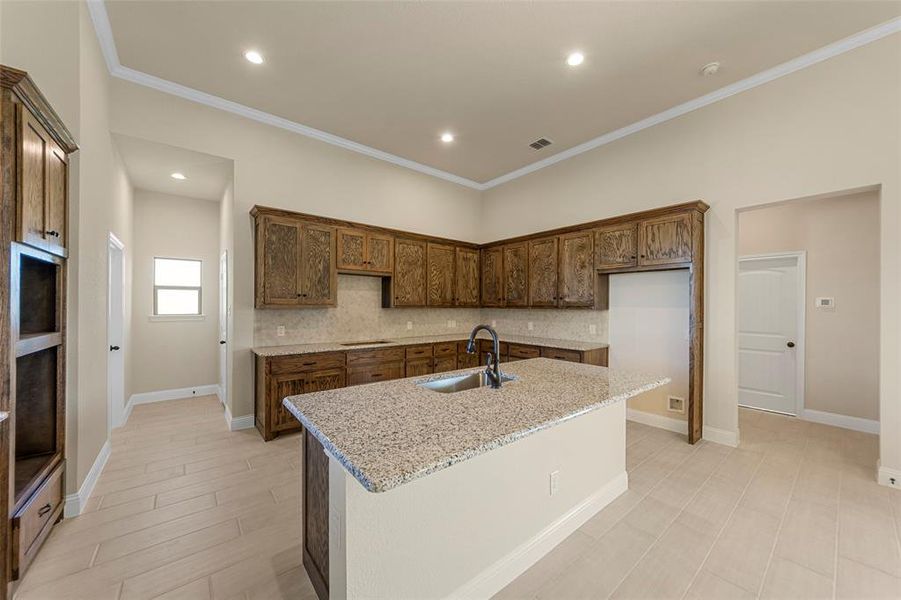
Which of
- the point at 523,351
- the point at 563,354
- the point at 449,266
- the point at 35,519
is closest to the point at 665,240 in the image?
the point at 563,354

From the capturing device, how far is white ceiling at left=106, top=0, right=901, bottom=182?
2623 millimetres

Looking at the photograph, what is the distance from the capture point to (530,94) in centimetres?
365

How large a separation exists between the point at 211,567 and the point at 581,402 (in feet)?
7.03

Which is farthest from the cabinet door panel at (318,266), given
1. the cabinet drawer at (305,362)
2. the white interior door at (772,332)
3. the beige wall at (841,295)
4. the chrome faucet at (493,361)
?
the white interior door at (772,332)

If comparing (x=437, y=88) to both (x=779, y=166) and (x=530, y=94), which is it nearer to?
(x=530, y=94)

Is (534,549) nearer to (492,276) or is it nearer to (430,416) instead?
(430,416)

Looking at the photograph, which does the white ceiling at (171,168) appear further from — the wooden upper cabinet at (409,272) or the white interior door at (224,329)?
the wooden upper cabinet at (409,272)

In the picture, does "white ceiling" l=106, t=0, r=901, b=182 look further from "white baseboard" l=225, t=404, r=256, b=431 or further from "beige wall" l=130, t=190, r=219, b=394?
"white baseboard" l=225, t=404, r=256, b=431

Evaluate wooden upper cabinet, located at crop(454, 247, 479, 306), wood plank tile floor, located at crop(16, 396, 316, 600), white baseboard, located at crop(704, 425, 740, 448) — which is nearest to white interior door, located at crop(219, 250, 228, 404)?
wood plank tile floor, located at crop(16, 396, 316, 600)

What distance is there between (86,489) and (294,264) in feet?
8.11

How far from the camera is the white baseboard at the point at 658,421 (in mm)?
3868

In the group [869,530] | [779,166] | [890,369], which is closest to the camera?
[869,530]

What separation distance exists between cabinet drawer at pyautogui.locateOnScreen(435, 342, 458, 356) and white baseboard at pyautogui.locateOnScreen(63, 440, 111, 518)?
3.40 metres

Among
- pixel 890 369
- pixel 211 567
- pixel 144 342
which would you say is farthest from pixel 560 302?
pixel 144 342
